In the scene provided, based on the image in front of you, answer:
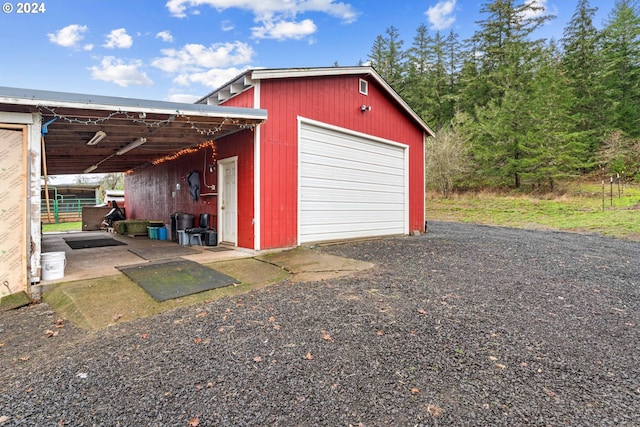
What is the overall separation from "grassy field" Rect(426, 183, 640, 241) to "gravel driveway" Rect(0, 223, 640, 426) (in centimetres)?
841

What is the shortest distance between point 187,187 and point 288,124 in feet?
13.2

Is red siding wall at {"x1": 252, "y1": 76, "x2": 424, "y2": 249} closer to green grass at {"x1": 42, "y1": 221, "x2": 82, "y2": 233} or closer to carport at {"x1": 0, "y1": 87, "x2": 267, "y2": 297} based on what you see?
carport at {"x1": 0, "y1": 87, "x2": 267, "y2": 297}

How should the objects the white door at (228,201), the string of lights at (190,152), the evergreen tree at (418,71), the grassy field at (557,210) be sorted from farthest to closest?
the evergreen tree at (418,71)
the grassy field at (557,210)
the string of lights at (190,152)
the white door at (228,201)

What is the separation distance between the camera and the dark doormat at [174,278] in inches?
147

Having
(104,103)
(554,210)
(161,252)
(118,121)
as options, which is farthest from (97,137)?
(554,210)

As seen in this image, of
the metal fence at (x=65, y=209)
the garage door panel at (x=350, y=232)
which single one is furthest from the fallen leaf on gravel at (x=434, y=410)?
the metal fence at (x=65, y=209)

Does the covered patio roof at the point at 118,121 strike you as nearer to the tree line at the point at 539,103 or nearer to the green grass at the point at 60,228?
the green grass at the point at 60,228

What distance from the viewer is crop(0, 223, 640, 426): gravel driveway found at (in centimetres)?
172

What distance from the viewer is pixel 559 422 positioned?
1.63 metres

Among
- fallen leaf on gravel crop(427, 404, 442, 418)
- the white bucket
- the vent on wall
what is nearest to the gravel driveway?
fallen leaf on gravel crop(427, 404, 442, 418)

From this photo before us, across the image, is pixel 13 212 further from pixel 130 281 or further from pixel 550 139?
pixel 550 139

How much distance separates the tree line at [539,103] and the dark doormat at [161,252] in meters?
17.3

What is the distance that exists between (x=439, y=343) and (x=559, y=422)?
0.95m

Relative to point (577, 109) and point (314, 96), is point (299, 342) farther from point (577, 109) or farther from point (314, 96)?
point (577, 109)
